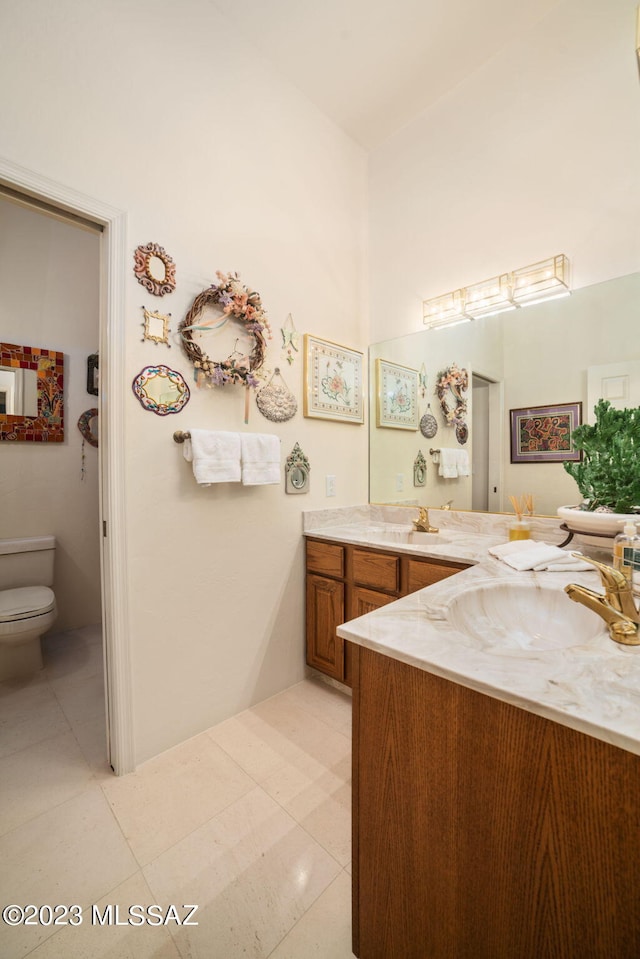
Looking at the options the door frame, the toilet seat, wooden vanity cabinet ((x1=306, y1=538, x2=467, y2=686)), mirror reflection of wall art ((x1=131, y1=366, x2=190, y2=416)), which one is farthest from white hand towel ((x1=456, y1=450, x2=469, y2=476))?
the toilet seat

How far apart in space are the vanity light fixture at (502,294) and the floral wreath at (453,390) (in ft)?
0.88

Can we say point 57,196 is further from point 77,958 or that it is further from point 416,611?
point 77,958

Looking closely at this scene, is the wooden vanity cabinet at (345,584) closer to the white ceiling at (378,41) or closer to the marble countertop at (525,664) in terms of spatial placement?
the marble countertop at (525,664)

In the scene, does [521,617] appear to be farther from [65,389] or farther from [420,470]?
[65,389]

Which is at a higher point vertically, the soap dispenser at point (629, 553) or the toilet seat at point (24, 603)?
the soap dispenser at point (629, 553)

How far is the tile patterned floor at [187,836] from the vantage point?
3.09 ft

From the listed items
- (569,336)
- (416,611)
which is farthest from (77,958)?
(569,336)

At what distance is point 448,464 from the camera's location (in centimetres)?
209

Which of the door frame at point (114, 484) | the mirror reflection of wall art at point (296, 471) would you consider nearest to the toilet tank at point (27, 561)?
the door frame at point (114, 484)

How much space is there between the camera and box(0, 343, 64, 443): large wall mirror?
2.43 meters

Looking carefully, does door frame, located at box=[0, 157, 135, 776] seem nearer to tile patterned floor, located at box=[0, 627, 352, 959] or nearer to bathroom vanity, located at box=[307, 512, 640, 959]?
tile patterned floor, located at box=[0, 627, 352, 959]

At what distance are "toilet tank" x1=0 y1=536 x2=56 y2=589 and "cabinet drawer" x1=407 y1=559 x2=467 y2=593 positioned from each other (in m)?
2.30

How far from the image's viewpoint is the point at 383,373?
7.82 ft

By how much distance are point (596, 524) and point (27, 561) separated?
3.01 meters
